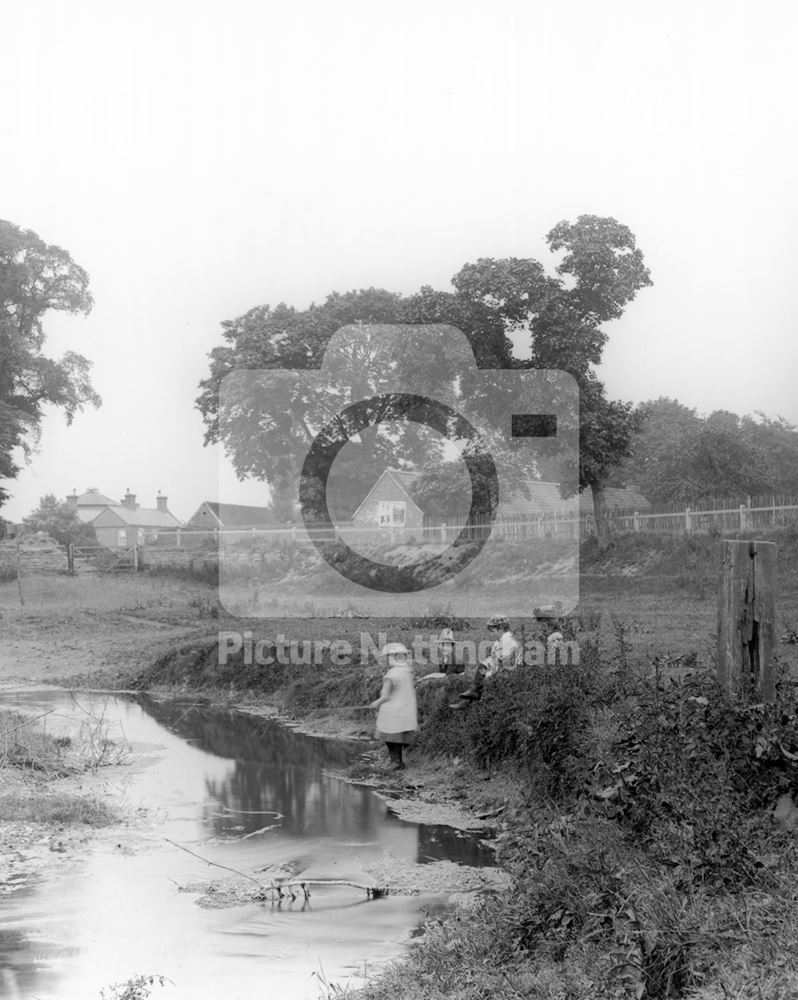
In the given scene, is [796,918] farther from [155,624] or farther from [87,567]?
[87,567]

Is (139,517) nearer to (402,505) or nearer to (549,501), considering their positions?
(402,505)

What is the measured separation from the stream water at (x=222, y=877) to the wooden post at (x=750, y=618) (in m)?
3.26

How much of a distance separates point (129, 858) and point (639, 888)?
245 inches

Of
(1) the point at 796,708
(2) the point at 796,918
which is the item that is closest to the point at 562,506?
(1) the point at 796,708

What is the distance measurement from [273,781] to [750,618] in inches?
322

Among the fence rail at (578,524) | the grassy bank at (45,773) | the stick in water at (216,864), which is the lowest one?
the stick in water at (216,864)

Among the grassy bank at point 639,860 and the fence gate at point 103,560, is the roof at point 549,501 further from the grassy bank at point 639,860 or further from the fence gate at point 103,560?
the grassy bank at point 639,860

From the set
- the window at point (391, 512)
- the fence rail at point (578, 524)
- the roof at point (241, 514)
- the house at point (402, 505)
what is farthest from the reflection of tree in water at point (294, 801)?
the roof at point (241, 514)

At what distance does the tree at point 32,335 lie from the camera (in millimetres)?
51281

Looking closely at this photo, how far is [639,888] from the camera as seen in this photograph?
7.43 m

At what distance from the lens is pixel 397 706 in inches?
634

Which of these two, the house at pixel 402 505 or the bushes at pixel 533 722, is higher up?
the house at pixel 402 505

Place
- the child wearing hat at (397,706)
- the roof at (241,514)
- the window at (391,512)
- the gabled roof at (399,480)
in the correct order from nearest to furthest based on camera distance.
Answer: the child wearing hat at (397,706), the gabled roof at (399,480), the window at (391,512), the roof at (241,514)

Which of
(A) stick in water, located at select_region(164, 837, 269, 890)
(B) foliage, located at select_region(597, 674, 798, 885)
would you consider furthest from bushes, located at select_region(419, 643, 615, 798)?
(A) stick in water, located at select_region(164, 837, 269, 890)
